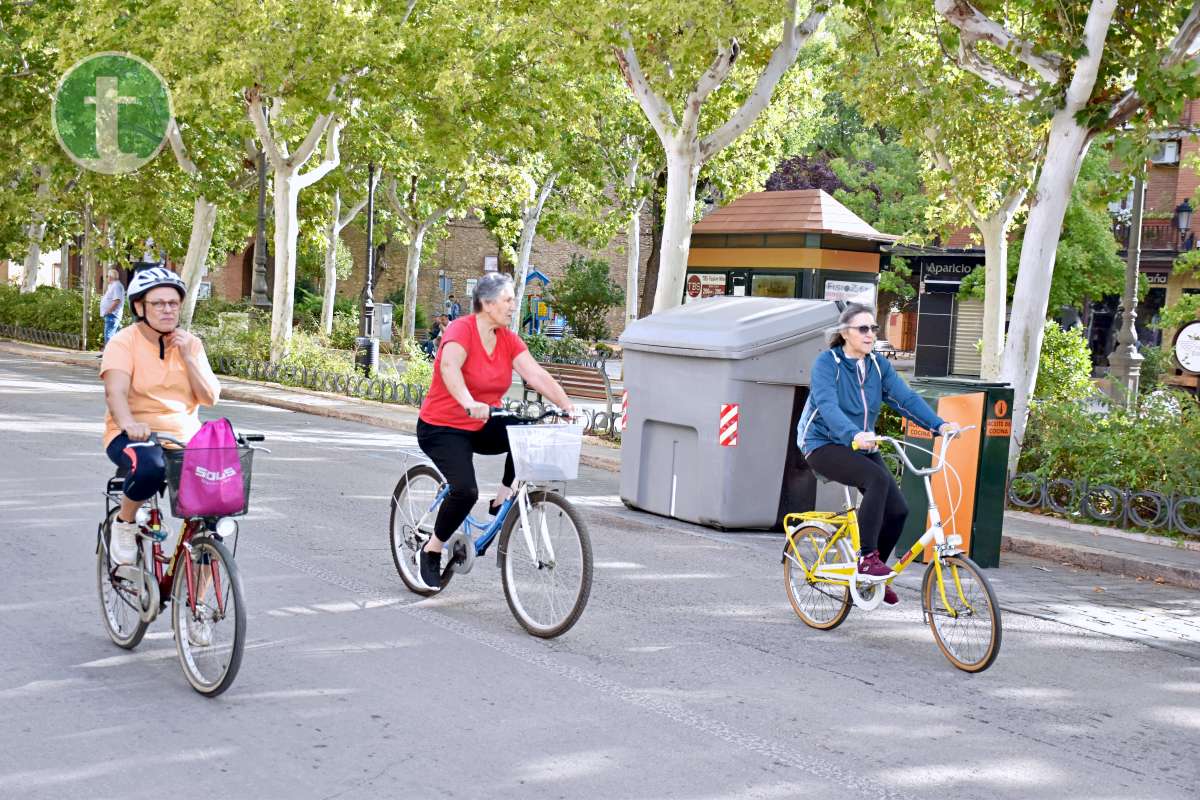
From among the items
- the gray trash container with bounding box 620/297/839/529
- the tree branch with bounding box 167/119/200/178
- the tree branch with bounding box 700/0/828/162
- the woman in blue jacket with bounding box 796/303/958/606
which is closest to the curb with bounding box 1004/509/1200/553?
the gray trash container with bounding box 620/297/839/529

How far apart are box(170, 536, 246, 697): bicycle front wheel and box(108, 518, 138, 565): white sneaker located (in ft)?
1.08

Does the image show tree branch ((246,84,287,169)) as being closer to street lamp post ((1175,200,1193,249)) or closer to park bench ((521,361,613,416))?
park bench ((521,361,613,416))

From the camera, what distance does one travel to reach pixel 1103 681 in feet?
21.5

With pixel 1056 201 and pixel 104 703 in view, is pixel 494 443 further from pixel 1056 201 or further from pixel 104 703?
pixel 1056 201

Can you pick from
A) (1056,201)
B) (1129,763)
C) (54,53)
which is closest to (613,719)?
(1129,763)

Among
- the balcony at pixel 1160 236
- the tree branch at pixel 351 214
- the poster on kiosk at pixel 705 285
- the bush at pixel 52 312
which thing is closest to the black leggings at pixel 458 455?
the poster on kiosk at pixel 705 285

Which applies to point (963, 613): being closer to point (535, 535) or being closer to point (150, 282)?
point (535, 535)

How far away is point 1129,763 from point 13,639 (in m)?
4.69

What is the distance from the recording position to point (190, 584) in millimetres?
5504

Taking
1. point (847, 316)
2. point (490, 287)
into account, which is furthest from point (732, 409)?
point (490, 287)

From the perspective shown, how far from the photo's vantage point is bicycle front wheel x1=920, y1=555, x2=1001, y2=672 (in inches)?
247

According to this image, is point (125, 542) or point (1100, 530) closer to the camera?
point (125, 542)

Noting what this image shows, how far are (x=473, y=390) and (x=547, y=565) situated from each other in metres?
0.96

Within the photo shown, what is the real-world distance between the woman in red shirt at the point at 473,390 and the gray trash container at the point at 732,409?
357 cm
